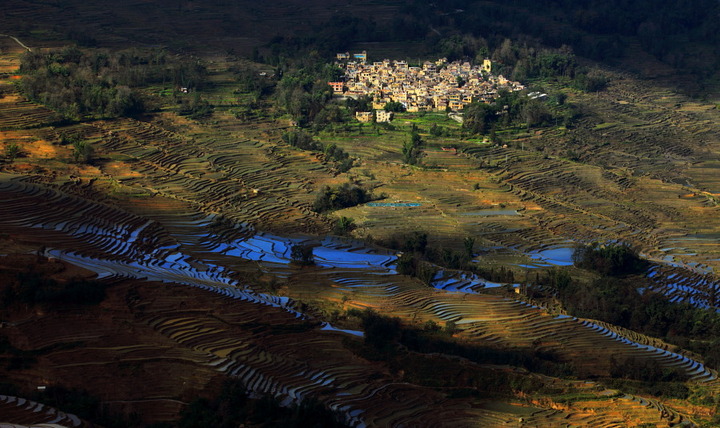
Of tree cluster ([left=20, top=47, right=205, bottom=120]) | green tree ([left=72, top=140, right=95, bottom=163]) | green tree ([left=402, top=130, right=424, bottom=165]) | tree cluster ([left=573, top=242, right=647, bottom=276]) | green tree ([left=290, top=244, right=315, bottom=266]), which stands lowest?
tree cluster ([left=573, top=242, right=647, bottom=276])

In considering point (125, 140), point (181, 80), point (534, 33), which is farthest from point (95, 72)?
point (534, 33)

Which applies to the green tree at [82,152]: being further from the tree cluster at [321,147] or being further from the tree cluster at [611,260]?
the tree cluster at [611,260]

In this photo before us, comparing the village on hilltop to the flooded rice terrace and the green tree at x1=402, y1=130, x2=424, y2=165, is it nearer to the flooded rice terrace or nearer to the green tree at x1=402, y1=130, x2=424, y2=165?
the green tree at x1=402, y1=130, x2=424, y2=165

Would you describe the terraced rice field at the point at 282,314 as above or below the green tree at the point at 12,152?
below

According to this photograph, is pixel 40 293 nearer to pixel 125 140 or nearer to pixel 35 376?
pixel 35 376

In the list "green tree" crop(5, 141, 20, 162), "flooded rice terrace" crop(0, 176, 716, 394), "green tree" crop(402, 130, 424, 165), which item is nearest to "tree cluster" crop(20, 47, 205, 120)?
"green tree" crop(5, 141, 20, 162)

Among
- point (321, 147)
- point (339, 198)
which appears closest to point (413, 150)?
point (321, 147)

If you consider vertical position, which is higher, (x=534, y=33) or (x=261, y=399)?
(x=534, y=33)

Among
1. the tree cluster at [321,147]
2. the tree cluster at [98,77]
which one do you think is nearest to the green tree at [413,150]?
the tree cluster at [321,147]
